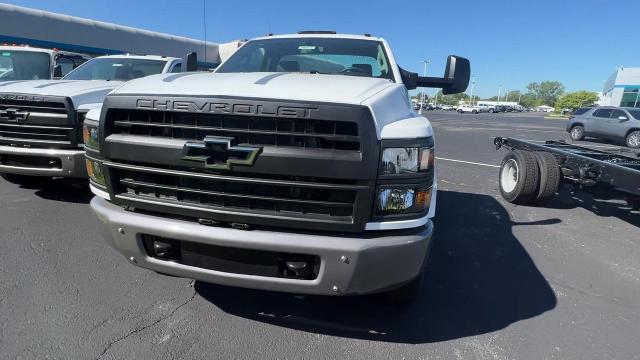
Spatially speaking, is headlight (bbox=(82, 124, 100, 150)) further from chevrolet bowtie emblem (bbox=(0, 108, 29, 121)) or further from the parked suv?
the parked suv

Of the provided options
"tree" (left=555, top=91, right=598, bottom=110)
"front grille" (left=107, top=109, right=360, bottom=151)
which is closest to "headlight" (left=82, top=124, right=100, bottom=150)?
"front grille" (left=107, top=109, right=360, bottom=151)

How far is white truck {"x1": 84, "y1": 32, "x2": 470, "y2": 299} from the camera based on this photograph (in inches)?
80.2

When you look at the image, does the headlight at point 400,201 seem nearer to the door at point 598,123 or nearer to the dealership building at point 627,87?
the door at point 598,123

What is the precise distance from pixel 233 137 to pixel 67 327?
164 cm

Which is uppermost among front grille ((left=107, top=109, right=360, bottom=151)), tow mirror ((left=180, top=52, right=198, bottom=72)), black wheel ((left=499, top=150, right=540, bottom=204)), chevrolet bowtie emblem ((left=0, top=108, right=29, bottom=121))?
tow mirror ((left=180, top=52, right=198, bottom=72))

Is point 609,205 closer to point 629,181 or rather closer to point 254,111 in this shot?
point 629,181

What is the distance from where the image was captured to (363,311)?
279 cm

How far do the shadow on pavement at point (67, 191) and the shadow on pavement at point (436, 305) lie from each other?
3027mm

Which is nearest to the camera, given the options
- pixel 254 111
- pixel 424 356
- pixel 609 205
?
pixel 254 111

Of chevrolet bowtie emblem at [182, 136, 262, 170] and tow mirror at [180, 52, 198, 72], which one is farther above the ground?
tow mirror at [180, 52, 198, 72]

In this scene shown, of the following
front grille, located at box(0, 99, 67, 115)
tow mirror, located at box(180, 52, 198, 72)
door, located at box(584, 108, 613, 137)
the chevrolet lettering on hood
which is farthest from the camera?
door, located at box(584, 108, 613, 137)

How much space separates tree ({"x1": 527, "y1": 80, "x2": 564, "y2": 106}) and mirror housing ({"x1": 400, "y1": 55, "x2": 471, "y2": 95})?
174699 millimetres

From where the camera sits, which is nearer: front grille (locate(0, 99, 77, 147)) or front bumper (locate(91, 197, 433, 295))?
front bumper (locate(91, 197, 433, 295))

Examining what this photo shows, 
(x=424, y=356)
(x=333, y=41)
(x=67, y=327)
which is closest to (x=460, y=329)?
(x=424, y=356)
